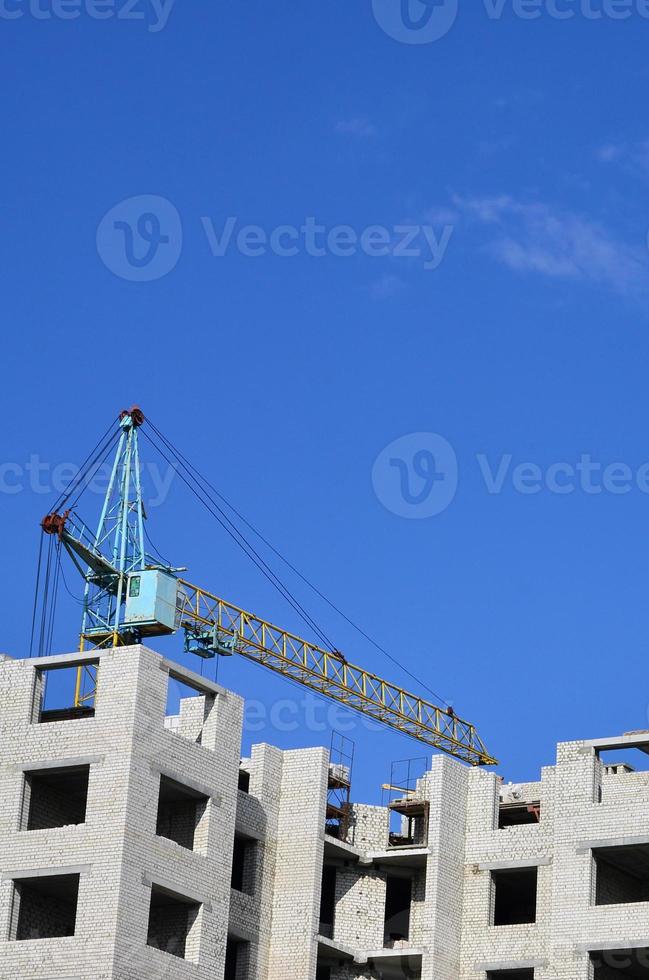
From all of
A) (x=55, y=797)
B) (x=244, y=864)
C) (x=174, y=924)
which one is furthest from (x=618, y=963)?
(x=55, y=797)

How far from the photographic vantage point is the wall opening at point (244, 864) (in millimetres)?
81312

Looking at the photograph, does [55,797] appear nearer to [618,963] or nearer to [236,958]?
[236,958]

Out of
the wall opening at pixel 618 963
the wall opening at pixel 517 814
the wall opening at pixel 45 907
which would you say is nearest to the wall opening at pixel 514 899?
the wall opening at pixel 517 814

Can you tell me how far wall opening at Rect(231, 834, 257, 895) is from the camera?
81312mm

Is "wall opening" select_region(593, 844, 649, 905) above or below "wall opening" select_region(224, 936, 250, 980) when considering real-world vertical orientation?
above

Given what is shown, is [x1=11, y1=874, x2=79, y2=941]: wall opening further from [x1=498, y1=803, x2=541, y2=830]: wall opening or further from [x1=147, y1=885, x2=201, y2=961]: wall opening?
[x1=498, y1=803, x2=541, y2=830]: wall opening

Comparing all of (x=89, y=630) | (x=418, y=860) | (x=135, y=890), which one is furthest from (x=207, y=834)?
(x=89, y=630)

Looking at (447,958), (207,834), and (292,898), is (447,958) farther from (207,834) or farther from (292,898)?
(207,834)

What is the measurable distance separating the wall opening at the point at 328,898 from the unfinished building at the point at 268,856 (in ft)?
0.26

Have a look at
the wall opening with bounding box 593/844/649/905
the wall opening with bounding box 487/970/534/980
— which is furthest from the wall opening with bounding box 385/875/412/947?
the wall opening with bounding box 593/844/649/905

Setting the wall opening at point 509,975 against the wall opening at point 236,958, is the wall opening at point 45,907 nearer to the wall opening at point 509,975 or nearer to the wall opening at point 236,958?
the wall opening at point 236,958

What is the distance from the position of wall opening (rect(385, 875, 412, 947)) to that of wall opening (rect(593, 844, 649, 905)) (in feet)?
26.8

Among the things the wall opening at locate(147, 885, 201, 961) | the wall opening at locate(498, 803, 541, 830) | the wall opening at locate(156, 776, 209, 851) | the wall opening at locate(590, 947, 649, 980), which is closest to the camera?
the wall opening at locate(147, 885, 201, 961)

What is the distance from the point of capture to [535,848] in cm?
8200
